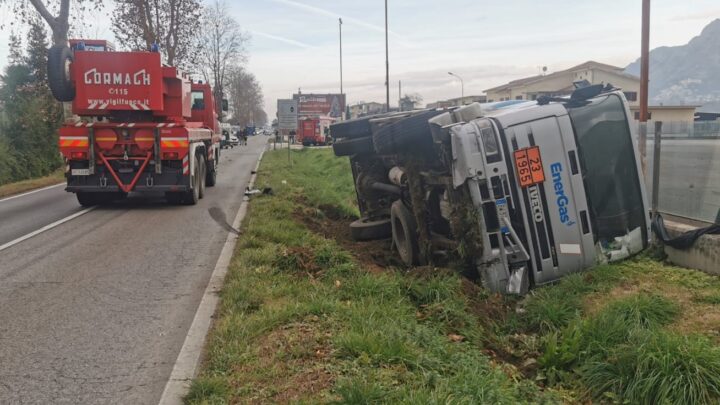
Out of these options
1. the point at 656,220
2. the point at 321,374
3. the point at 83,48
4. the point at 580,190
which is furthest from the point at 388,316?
the point at 83,48

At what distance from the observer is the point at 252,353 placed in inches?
172

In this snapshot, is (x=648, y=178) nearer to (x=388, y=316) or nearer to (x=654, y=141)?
(x=654, y=141)

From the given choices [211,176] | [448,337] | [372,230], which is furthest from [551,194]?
[211,176]

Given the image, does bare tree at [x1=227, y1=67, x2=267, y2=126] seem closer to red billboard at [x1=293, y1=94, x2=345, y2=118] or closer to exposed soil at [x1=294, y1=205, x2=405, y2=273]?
red billboard at [x1=293, y1=94, x2=345, y2=118]

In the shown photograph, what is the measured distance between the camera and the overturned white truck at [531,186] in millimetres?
5910

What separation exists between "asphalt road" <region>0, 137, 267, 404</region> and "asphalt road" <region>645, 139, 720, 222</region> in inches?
233

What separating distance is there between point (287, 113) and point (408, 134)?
56.6 ft

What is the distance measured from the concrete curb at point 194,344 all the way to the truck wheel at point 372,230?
192 cm

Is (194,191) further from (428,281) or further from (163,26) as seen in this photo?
(163,26)

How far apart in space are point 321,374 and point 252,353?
2.20 ft

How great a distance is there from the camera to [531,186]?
595 cm

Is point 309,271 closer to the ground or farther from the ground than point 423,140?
closer to the ground

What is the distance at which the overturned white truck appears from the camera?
5910 millimetres

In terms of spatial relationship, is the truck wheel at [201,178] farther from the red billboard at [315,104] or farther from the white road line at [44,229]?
the red billboard at [315,104]
